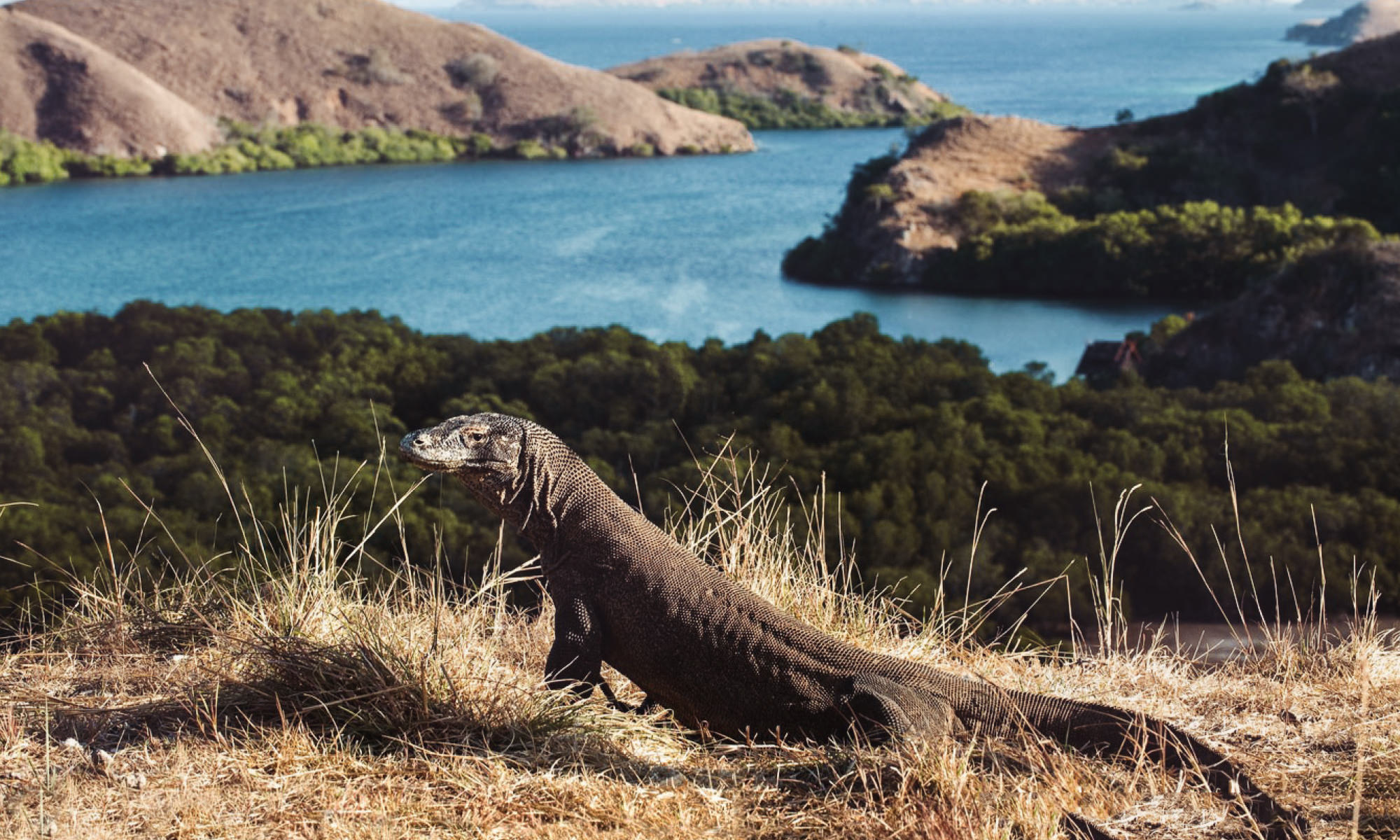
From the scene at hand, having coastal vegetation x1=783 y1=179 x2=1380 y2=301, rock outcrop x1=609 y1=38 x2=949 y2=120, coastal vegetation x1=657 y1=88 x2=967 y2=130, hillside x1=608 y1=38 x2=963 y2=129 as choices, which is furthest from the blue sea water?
rock outcrop x1=609 y1=38 x2=949 y2=120

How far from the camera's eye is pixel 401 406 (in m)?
27.4

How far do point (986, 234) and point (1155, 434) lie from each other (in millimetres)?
27767

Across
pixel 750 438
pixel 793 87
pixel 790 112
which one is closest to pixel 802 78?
pixel 793 87

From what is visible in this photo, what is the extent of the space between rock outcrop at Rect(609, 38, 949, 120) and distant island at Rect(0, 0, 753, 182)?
19531 mm

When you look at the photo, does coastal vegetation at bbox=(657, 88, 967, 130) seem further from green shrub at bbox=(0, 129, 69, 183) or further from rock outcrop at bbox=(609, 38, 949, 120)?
green shrub at bbox=(0, 129, 69, 183)

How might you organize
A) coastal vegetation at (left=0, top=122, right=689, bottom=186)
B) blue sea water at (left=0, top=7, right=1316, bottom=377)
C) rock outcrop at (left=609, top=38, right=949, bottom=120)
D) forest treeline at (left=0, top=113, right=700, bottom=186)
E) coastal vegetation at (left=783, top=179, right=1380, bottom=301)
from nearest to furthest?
blue sea water at (left=0, top=7, right=1316, bottom=377)
coastal vegetation at (left=783, top=179, right=1380, bottom=301)
coastal vegetation at (left=0, top=122, right=689, bottom=186)
forest treeline at (left=0, top=113, right=700, bottom=186)
rock outcrop at (left=609, top=38, right=949, bottom=120)

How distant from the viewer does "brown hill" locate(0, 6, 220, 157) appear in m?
69.5

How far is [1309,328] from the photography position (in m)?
29.5

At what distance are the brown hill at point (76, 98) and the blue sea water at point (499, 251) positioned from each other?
4621 millimetres

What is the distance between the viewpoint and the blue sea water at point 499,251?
4191 centimetres

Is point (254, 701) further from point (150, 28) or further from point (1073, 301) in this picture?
point (150, 28)

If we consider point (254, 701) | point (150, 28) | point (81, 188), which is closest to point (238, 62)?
point (150, 28)

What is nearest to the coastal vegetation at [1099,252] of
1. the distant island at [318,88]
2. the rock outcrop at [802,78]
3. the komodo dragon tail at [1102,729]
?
the distant island at [318,88]

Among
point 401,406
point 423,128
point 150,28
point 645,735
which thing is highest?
point 150,28
